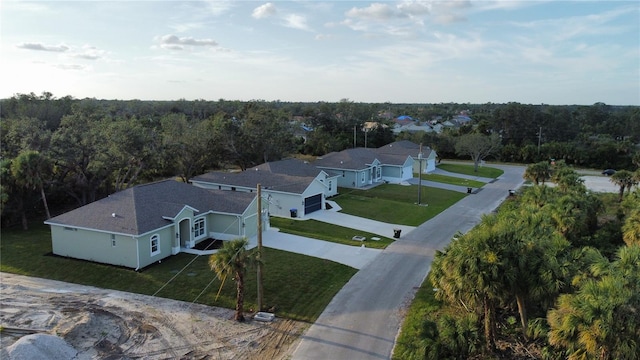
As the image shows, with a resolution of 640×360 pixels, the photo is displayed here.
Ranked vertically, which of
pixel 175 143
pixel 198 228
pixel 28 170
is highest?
pixel 175 143

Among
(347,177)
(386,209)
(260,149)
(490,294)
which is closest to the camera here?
(490,294)

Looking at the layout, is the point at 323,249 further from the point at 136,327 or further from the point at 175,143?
the point at 175,143

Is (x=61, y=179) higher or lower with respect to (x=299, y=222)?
higher

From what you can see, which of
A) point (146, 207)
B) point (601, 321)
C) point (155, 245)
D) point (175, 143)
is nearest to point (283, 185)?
point (146, 207)

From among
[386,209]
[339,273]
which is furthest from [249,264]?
[386,209]

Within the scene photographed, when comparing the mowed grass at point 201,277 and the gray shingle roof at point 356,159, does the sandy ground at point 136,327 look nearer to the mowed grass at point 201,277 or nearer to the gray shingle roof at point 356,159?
the mowed grass at point 201,277

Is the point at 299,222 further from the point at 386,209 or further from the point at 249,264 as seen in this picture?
the point at 249,264

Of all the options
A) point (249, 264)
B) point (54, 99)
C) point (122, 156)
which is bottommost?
point (249, 264)

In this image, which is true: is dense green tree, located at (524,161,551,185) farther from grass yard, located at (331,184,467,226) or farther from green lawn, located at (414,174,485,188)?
green lawn, located at (414,174,485,188)
